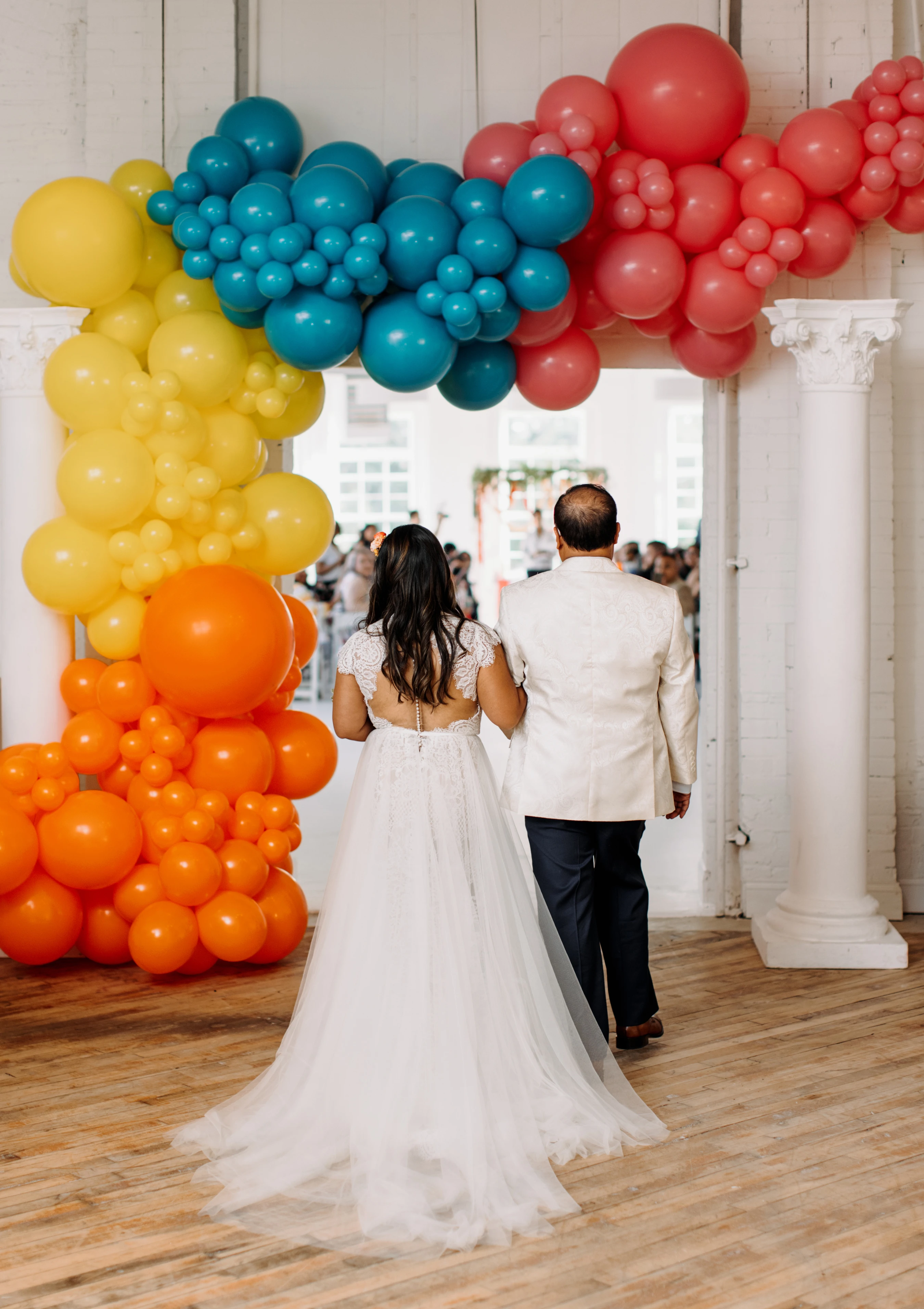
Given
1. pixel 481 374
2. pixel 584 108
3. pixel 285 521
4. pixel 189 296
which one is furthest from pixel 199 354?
pixel 584 108

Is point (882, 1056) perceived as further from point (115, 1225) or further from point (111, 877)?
point (111, 877)

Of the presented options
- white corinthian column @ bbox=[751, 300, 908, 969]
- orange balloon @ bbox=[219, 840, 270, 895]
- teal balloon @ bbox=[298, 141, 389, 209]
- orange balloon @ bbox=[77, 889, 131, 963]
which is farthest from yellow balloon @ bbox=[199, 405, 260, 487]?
white corinthian column @ bbox=[751, 300, 908, 969]

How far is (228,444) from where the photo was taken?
162 inches

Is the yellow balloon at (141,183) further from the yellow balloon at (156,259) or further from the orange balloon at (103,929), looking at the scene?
the orange balloon at (103,929)

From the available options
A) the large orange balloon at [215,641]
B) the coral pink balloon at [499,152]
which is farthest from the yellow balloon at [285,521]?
the coral pink balloon at [499,152]

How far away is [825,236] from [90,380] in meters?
2.44

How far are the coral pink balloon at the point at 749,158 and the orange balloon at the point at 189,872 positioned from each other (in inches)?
111

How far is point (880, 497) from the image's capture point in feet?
15.6

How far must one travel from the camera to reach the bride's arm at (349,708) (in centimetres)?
286

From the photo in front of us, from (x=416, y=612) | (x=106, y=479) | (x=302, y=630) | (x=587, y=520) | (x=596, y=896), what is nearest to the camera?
(x=416, y=612)

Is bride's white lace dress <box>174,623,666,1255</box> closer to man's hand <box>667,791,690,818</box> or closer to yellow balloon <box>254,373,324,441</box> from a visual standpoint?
man's hand <box>667,791,690,818</box>

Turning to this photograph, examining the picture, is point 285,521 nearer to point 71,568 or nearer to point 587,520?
point 71,568

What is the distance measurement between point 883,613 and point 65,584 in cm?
300

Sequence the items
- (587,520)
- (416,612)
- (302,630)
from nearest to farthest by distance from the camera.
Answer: (416,612) < (587,520) < (302,630)
